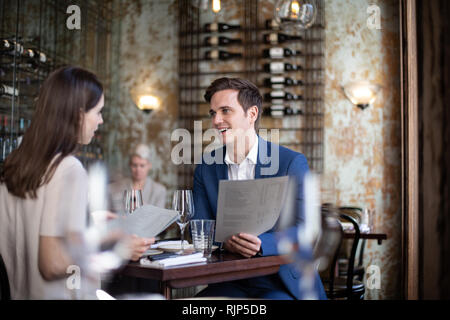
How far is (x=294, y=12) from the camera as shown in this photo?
325cm

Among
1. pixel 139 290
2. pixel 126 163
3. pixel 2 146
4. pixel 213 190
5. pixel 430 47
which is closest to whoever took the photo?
pixel 430 47

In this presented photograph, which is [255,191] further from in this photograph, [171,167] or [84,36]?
[84,36]

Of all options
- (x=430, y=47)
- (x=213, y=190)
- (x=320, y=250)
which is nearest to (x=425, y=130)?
(x=430, y=47)

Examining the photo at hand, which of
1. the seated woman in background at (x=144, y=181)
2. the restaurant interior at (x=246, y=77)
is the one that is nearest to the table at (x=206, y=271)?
the seated woman in background at (x=144, y=181)

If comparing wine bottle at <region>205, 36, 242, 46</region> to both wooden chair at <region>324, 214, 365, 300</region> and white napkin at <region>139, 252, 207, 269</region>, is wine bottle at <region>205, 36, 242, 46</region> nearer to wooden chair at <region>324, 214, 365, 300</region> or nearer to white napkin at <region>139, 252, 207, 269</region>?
wooden chair at <region>324, 214, 365, 300</region>

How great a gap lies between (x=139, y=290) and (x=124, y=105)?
329 cm

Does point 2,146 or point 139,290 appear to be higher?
point 2,146

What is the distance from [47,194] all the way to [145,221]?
12.1 inches

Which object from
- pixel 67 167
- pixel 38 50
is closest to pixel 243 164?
pixel 67 167

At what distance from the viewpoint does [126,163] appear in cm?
497

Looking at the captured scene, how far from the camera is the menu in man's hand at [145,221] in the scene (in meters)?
1.24

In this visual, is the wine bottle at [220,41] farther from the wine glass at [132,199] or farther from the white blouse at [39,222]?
the white blouse at [39,222]

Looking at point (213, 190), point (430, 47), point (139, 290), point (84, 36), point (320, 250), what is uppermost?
point (84, 36)

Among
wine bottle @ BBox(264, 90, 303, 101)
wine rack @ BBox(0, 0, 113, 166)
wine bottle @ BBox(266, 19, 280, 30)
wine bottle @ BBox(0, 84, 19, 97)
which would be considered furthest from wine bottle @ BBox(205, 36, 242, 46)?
wine bottle @ BBox(0, 84, 19, 97)
